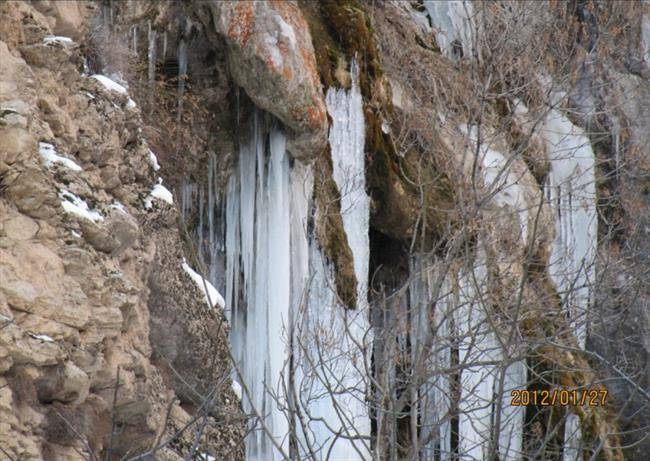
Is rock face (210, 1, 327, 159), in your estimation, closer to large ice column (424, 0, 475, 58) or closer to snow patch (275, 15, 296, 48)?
snow patch (275, 15, 296, 48)

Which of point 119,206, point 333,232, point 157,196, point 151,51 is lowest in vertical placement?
point 119,206

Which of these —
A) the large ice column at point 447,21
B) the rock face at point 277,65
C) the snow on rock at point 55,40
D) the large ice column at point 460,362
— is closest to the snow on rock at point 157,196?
the snow on rock at point 55,40

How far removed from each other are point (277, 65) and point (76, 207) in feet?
12.6

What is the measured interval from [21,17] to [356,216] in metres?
4.86

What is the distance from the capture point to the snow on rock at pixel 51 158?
18.5 feet

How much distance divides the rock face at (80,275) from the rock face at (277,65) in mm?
2015

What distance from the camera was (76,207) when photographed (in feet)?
18.3

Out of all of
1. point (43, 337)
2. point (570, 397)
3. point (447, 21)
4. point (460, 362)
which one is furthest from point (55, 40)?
point (447, 21)

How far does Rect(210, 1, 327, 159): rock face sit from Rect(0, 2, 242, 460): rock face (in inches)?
79.3

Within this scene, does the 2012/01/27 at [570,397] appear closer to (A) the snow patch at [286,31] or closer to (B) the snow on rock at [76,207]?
(B) the snow on rock at [76,207]

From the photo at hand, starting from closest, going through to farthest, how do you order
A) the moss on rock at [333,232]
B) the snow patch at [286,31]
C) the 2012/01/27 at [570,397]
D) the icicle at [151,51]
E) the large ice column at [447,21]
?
the 2012/01/27 at [570,397], the snow patch at [286,31], the icicle at [151,51], the moss on rock at [333,232], the large ice column at [447,21]

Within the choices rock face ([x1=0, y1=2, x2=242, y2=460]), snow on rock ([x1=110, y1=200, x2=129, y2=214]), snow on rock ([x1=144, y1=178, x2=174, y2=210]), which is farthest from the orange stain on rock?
snow on rock ([x1=110, y1=200, x2=129, y2=214])

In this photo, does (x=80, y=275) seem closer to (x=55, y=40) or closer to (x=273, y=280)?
(x=55, y=40)

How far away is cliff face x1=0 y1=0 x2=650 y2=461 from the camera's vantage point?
4875 mm
